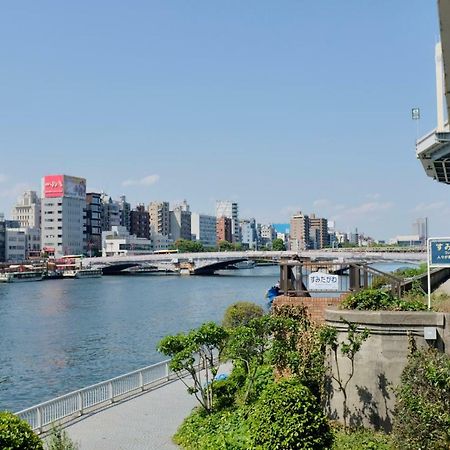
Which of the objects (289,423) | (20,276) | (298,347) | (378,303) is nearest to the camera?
(289,423)

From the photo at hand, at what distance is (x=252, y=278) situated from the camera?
121062mm

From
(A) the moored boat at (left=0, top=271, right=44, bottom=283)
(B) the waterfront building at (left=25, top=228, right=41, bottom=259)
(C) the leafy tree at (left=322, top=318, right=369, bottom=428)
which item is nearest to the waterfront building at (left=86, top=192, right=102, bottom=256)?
(B) the waterfront building at (left=25, top=228, right=41, bottom=259)

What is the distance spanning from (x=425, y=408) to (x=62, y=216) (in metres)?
172

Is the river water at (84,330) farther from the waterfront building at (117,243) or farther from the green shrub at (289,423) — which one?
the waterfront building at (117,243)

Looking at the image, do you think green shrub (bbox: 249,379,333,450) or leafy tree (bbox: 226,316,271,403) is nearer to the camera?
green shrub (bbox: 249,379,333,450)

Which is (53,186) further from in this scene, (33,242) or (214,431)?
(214,431)

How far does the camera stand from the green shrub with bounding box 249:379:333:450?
9820 mm

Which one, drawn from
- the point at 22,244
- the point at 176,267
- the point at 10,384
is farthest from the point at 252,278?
the point at 10,384

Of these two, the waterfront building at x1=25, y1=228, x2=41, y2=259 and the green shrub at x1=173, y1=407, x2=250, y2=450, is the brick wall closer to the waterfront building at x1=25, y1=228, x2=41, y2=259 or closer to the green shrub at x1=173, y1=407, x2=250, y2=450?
the green shrub at x1=173, y1=407, x2=250, y2=450

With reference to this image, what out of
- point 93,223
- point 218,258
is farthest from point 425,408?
point 93,223

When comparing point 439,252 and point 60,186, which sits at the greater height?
point 60,186

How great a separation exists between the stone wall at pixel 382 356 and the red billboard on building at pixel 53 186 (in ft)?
561

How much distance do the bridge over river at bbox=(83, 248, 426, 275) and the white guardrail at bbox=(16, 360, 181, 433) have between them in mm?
72051

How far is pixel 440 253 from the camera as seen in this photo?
1229 cm
